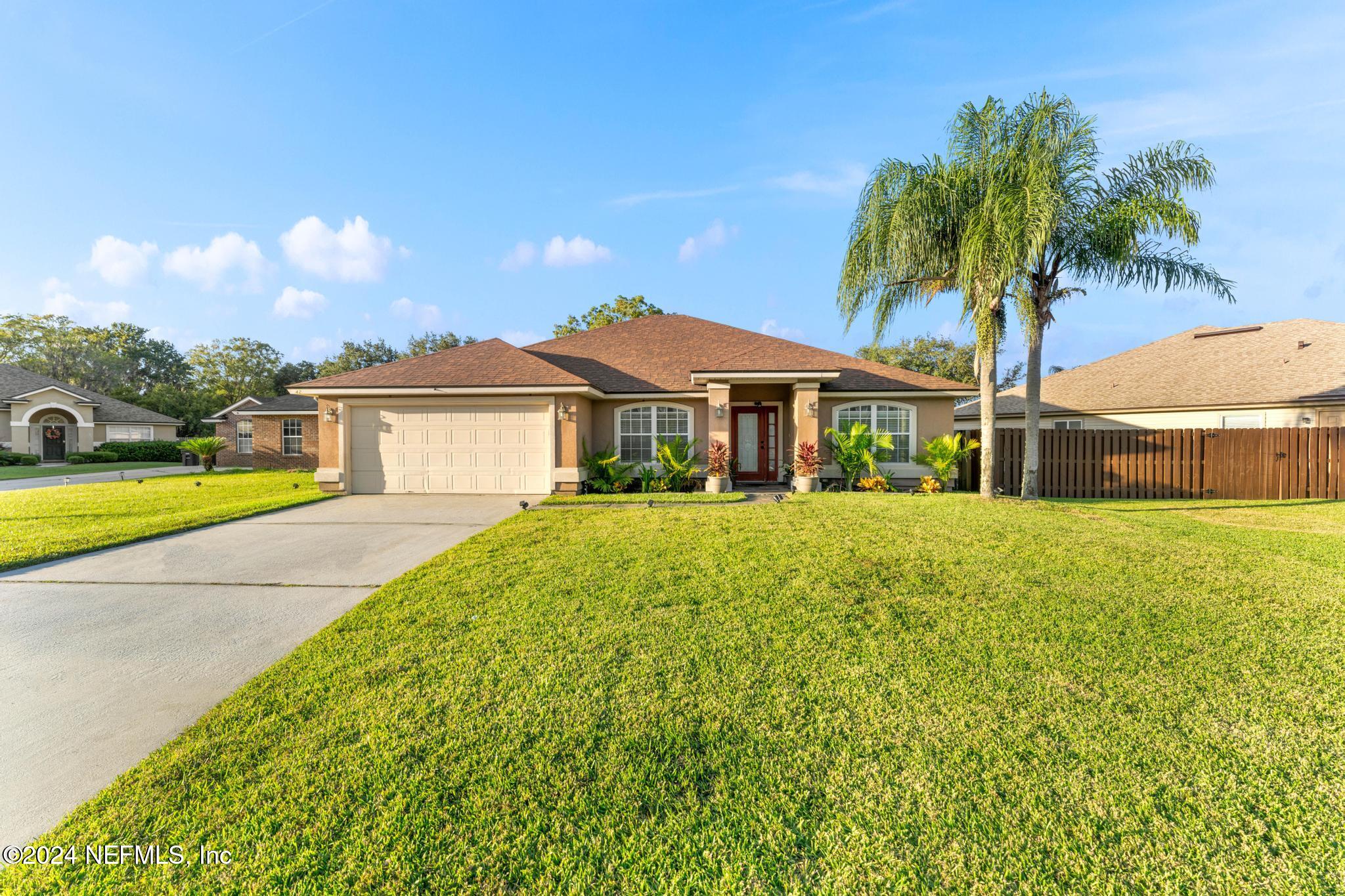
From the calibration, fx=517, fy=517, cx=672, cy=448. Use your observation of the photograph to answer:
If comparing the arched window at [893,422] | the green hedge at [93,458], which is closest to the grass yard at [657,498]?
the arched window at [893,422]

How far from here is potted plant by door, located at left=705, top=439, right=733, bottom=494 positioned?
1248cm

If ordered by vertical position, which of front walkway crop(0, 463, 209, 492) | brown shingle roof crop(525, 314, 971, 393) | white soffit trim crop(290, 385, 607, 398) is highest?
brown shingle roof crop(525, 314, 971, 393)

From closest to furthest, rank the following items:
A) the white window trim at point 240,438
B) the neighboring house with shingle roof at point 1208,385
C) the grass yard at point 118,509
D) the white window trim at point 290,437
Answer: the grass yard at point 118,509
the neighboring house with shingle roof at point 1208,385
the white window trim at point 290,437
the white window trim at point 240,438

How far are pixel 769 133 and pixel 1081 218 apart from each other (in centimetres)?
761

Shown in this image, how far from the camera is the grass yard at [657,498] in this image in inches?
423

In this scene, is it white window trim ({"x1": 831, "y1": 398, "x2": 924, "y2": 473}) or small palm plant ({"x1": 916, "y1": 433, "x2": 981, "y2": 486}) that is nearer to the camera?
small palm plant ({"x1": 916, "y1": 433, "x2": 981, "y2": 486})

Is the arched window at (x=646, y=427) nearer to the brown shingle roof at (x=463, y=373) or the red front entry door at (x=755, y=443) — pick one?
the red front entry door at (x=755, y=443)

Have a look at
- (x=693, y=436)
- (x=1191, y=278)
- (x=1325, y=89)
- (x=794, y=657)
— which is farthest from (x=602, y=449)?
(x=1325, y=89)

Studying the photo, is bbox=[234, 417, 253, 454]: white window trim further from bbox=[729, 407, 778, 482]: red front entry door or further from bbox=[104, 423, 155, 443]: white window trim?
bbox=[729, 407, 778, 482]: red front entry door

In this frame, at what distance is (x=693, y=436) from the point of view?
13.9 metres

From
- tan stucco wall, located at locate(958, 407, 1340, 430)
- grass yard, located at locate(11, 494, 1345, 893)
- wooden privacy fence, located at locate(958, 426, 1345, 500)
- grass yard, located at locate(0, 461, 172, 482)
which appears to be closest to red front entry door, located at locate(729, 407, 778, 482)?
wooden privacy fence, located at locate(958, 426, 1345, 500)

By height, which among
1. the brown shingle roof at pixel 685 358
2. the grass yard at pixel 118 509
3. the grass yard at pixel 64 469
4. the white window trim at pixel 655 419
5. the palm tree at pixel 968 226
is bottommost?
the grass yard at pixel 118 509

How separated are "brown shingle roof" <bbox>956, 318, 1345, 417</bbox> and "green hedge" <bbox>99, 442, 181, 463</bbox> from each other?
3868 cm

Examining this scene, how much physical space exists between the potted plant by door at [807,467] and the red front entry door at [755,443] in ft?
5.71
